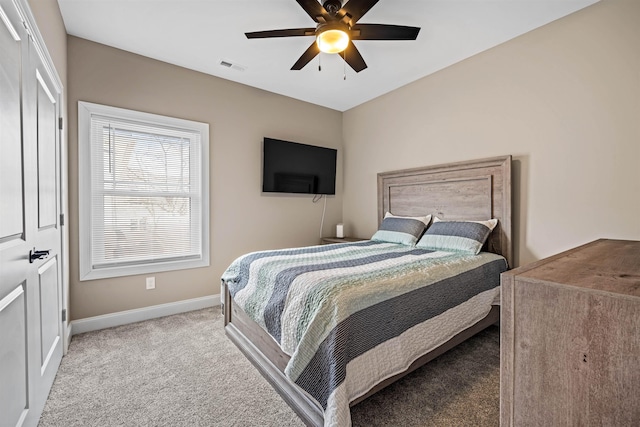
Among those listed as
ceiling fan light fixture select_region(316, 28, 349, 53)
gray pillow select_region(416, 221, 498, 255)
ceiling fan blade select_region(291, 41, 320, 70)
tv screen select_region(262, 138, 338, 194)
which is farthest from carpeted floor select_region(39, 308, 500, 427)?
ceiling fan blade select_region(291, 41, 320, 70)

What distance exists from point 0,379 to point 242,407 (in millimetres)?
1088

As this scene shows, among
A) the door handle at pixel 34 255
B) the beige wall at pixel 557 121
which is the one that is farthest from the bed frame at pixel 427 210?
the door handle at pixel 34 255

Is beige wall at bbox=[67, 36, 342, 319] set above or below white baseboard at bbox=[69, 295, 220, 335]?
above

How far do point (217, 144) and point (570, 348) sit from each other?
3434mm

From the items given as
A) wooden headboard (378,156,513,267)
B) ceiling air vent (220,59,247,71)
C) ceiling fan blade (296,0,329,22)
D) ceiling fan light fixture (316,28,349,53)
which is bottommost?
wooden headboard (378,156,513,267)

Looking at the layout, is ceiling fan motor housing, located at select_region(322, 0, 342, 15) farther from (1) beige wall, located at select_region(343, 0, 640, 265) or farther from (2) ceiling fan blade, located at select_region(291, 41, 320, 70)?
(1) beige wall, located at select_region(343, 0, 640, 265)

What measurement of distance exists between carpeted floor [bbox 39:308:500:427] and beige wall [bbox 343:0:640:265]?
125 centimetres

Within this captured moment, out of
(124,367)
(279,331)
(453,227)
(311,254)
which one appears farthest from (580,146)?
(124,367)

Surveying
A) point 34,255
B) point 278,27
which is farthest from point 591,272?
point 278,27

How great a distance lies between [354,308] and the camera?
1.47 metres

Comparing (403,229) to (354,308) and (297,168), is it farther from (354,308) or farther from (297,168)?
(354,308)

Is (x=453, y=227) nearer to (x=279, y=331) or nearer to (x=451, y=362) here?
(x=451, y=362)

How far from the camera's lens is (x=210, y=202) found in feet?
11.0

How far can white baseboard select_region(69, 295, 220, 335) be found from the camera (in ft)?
8.68
